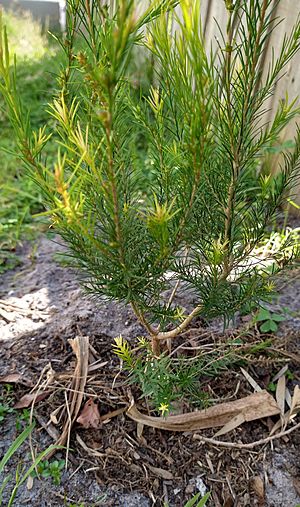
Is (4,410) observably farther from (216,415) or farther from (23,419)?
(216,415)

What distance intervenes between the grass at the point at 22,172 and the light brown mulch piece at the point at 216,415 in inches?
29.3

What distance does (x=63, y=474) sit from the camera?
141cm

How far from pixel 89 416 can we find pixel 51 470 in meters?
0.19

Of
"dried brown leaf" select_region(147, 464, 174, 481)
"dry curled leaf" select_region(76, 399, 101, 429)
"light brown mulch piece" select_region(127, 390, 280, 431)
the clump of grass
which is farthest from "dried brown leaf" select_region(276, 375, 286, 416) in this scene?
the clump of grass

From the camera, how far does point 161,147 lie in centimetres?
120

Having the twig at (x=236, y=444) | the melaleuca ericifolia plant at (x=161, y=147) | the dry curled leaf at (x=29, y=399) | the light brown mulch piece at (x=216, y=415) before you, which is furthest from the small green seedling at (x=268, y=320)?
the dry curled leaf at (x=29, y=399)

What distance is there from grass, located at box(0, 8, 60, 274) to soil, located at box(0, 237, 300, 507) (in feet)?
2.08

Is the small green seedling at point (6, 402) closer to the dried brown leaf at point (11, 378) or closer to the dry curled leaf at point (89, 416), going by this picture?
the dried brown leaf at point (11, 378)

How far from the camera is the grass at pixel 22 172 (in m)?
2.60

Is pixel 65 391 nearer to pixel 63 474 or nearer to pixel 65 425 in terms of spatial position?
pixel 65 425

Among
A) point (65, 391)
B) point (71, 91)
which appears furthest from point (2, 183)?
point (71, 91)

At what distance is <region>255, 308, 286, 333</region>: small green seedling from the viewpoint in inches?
70.6

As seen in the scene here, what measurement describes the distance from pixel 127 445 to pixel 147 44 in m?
1.11

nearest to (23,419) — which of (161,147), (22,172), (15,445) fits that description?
(15,445)
